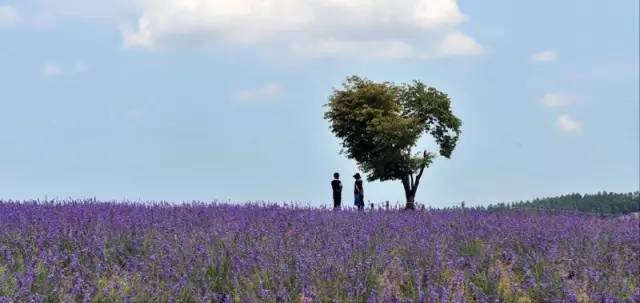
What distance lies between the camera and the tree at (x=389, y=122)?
23.1 meters

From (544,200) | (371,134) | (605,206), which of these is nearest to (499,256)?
(371,134)

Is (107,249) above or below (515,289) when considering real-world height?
above

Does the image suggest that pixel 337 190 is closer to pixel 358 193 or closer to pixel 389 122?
pixel 358 193

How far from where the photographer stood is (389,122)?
22953mm

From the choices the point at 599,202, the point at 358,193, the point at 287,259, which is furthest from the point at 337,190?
the point at 599,202

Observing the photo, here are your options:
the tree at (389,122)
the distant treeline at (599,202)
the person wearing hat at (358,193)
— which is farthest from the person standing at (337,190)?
the distant treeline at (599,202)

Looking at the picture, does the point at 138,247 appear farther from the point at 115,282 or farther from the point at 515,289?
the point at 515,289

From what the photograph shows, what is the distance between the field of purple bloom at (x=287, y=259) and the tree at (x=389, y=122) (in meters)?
14.6

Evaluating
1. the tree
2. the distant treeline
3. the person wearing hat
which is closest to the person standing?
the person wearing hat

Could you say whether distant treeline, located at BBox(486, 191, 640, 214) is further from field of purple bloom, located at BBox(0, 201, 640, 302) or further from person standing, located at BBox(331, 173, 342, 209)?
field of purple bloom, located at BBox(0, 201, 640, 302)

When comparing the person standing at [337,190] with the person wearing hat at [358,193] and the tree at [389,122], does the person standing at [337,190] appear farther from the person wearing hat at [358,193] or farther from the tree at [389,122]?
the tree at [389,122]

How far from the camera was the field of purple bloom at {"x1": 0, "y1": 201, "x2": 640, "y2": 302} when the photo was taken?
5.07m

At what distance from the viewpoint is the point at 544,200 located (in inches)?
1314

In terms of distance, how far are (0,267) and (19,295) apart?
1.02 meters
